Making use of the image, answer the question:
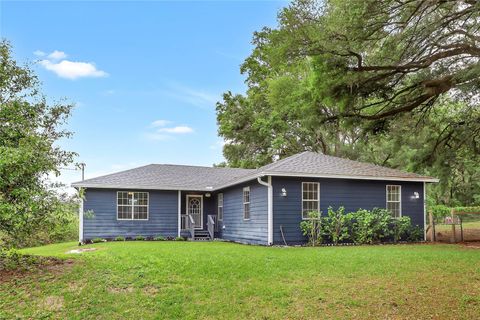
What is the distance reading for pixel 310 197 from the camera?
589 inches

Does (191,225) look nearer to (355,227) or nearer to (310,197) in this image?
(310,197)

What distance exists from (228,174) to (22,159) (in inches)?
609

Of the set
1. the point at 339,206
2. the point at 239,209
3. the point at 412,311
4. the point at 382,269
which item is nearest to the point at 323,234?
the point at 339,206

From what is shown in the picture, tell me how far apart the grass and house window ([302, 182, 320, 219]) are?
5080 mm

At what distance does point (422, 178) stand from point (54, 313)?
1366cm

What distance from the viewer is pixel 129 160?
1008 inches

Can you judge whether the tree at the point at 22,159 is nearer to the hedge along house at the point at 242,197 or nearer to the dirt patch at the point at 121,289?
Result: the dirt patch at the point at 121,289

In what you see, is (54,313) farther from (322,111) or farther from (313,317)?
(322,111)

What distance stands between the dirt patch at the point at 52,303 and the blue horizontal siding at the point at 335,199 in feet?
26.9

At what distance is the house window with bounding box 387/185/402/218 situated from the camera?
16.0m

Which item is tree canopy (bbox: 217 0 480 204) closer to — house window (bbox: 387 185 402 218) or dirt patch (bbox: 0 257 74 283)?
house window (bbox: 387 185 402 218)

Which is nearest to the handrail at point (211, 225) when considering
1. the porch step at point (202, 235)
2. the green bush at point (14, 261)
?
the porch step at point (202, 235)

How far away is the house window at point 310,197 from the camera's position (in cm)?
1485

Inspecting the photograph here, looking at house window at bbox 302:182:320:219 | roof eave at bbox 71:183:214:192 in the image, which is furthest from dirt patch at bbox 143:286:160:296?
roof eave at bbox 71:183:214:192
